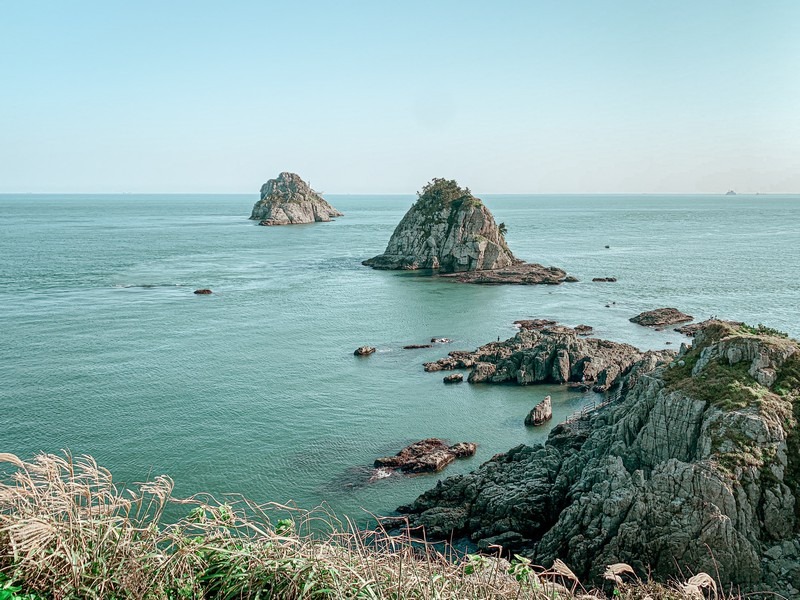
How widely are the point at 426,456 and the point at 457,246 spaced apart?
65288 millimetres

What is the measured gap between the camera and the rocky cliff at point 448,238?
96312mm

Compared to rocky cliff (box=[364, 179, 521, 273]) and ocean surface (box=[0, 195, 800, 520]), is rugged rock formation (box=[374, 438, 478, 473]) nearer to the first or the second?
ocean surface (box=[0, 195, 800, 520])

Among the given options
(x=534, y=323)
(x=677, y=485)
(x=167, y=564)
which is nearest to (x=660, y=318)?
(x=534, y=323)

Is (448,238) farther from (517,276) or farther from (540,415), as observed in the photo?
(540,415)

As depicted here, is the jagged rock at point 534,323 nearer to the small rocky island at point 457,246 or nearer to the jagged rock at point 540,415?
the jagged rock at point 540,415

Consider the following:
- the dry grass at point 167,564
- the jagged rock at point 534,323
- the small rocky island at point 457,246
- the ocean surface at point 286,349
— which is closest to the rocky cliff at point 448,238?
the small rocky island at point 457,246

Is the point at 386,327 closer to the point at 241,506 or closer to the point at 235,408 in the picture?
the point at 235,408

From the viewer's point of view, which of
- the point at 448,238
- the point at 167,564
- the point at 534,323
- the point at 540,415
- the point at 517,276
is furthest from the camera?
the point at 448,238

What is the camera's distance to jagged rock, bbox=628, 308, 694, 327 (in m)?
64.8

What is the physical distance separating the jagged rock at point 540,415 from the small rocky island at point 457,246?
48.8m

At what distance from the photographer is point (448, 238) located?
99438 mm

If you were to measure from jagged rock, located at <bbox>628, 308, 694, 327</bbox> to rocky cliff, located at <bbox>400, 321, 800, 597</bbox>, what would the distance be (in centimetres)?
3536

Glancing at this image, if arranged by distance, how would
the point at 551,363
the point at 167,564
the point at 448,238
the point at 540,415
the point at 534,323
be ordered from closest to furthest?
the point at 167,564 → the point at 540,415 → the point at 551,363 → the point at 534,323 → the point at 448,238

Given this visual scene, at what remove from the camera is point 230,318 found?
6769 cm
